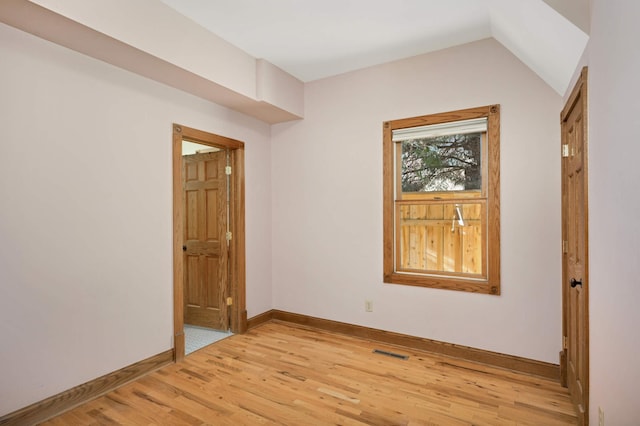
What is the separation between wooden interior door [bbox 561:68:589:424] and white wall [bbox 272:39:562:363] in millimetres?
150

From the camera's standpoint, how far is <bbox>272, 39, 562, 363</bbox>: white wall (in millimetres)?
2812

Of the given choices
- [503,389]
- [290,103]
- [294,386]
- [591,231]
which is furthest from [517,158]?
[294,386]

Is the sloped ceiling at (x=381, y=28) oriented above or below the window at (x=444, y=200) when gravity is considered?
above

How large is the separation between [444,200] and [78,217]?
3008mm

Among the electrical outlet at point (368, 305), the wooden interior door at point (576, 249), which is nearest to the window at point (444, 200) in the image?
the electrical outlet at point (368, 305)

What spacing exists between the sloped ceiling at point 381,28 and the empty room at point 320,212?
23 mm

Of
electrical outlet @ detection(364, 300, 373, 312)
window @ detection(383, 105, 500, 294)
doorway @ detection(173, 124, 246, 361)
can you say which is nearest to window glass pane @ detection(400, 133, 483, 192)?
window @ detection(383, 105, 500, 294)

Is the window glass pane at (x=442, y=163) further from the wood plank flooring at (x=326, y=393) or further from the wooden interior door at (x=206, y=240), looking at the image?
the wooden interior door at (x=206, y=240)

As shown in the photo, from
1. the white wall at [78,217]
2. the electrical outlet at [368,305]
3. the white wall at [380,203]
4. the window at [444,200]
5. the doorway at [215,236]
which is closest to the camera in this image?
the white wall at [78,217]

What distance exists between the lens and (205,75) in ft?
9.45

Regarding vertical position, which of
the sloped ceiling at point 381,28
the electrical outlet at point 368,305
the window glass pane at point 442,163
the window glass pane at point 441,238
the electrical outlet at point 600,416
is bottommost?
the electrical outlet at point 368,305

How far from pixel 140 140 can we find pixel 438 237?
283 centimetres

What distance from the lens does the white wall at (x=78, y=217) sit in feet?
6.97

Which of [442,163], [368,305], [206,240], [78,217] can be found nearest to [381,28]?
[442,163]
